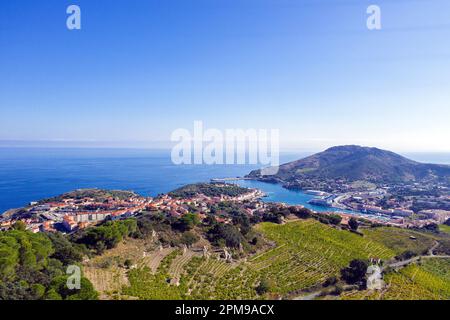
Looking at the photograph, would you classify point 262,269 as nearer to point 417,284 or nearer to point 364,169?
point 417,284

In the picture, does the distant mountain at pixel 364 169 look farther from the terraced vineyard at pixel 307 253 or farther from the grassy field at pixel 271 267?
the grassy field at pixel 271 267

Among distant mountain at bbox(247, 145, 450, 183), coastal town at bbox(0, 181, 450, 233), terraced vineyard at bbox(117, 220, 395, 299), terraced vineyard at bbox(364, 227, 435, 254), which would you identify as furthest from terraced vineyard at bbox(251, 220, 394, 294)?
distant mountain at bbox(247, 145, 450, 183)

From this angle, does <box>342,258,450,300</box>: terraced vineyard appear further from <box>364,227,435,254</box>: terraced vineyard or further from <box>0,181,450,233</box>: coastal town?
<box>0,181,450,233</box>: coastal town

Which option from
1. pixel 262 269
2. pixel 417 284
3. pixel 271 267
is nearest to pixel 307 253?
pixel 271 267

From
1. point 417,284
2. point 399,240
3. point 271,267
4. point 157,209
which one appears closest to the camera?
point 417,284

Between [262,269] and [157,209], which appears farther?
[157,209]
